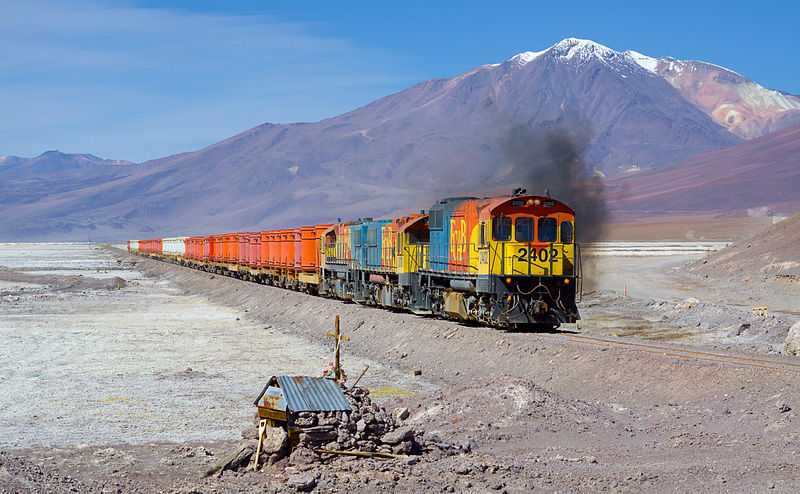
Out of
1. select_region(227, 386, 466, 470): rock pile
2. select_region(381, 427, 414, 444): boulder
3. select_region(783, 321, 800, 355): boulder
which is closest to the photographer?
select_region(227, 386, 466, 470): rock pile

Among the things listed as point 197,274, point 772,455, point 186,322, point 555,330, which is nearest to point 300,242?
point 186,322

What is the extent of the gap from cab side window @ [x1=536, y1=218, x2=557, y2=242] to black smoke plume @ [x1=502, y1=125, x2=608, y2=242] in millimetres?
38077

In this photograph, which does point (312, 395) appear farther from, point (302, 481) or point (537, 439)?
point (537, 439)

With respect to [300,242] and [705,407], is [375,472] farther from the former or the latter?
[300,242]

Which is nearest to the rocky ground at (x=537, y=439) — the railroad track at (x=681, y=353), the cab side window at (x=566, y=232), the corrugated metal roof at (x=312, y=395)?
the railroad track at (x=681, y=353)

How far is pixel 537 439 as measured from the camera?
14781 mm

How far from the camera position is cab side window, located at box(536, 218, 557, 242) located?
24.8 m

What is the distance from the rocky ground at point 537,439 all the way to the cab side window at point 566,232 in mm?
2594

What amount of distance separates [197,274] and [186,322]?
128ft

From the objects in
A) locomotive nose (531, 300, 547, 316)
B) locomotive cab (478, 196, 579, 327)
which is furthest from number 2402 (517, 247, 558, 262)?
locomotive nose (531, 300, 547, 316)

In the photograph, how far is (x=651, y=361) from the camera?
63.5 feet

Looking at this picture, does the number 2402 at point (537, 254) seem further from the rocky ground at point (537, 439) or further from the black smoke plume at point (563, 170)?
the black smoke plume at point (563, 170)

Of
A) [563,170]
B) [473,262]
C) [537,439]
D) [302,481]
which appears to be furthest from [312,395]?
[563,170]

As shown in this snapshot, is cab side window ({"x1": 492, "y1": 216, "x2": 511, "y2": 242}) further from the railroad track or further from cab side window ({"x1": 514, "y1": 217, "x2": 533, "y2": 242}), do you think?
the railroad track
